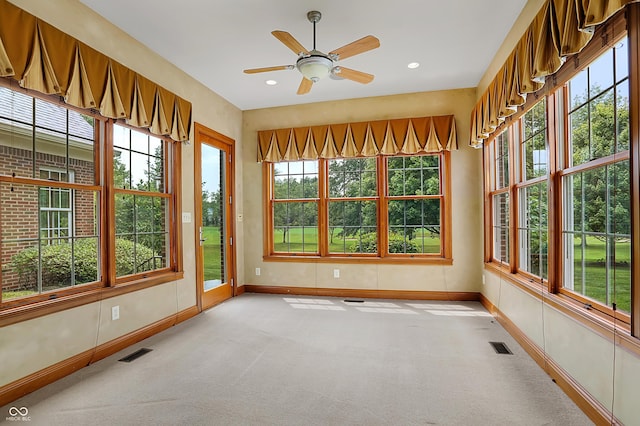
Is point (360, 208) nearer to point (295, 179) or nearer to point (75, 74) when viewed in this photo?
point (295, 179)

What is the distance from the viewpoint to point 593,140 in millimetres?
2291

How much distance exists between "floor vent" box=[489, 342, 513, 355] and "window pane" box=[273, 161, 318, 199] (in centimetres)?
329

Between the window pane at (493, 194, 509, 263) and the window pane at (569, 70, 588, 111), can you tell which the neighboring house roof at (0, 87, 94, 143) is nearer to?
the window pane at (569, 70, 588, 111)

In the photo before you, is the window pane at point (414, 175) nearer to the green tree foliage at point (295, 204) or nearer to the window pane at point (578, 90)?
the green tree foliage at point (295, 204)

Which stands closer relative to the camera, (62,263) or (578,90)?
(578,90)

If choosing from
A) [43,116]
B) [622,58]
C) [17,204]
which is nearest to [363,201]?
[622,58]

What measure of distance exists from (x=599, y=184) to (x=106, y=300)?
4.04 meters

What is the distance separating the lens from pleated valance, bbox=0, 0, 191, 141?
2365mm

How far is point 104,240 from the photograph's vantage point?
128 inches

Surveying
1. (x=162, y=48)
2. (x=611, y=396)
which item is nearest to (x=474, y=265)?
(x=611, y=396)

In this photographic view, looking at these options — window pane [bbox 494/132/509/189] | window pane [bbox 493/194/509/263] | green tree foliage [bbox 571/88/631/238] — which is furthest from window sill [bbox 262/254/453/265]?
green tree foliage [bbox 571/88/631/238]

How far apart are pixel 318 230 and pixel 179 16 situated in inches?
137

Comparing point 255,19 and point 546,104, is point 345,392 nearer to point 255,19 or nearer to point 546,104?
point 546,104

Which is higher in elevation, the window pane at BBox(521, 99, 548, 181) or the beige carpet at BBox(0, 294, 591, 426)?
the window pane at BBox(521, 99, 548, 181)
